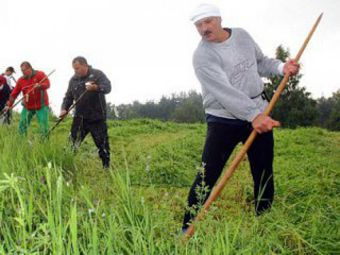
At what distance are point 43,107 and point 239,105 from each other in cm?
652

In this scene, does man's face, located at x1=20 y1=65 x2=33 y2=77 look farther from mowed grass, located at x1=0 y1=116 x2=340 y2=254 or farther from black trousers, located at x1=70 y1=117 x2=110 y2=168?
mowed grass, located at x1=0 y1=116 x2=340 y2=254

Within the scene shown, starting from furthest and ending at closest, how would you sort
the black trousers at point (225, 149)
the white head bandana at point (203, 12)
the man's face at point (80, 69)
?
the man's face at point (80, 69) → the black trousers at point (225, 149) → the white head bandana at point (203, 12)

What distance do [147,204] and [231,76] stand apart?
→ 128 cm

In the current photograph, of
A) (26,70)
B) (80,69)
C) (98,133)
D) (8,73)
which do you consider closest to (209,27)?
(80,69)

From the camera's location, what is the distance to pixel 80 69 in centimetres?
713

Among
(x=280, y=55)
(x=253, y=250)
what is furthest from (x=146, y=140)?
(x=280, y=55)

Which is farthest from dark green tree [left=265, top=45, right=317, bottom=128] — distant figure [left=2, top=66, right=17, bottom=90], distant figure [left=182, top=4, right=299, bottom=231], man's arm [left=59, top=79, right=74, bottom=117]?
distant figure [left=182, top=4, right=299, bottom=231]

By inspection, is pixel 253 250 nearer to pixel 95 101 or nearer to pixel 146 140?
pixel 95 101

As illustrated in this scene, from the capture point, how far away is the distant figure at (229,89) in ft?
11.2

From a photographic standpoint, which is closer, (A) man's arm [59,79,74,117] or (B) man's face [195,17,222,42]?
(B) man's face [195,17,222,42]

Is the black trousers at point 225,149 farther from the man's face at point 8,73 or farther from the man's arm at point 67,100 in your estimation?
the man's face at point 8,73

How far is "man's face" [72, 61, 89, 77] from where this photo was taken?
7114mm

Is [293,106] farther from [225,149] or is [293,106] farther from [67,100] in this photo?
[225,149]

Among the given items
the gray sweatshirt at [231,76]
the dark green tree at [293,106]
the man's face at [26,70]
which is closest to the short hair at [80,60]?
the man's face at [26,70]
